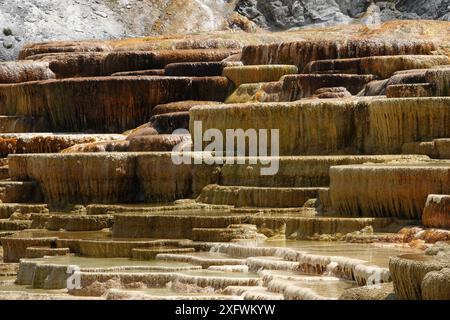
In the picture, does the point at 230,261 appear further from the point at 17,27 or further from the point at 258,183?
the point at 17,27

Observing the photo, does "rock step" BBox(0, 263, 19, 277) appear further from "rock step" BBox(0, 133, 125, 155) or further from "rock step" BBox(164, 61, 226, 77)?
"rock step" BBox(164, 61, 226, 77)

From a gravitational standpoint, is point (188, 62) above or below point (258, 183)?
above

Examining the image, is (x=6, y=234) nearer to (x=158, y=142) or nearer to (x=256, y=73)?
(x=158, y=142)

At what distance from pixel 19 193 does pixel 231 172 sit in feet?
19.0

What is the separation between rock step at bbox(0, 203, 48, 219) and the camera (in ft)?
108

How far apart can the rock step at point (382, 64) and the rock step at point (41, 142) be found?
6097mm

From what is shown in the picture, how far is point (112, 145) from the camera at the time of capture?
3609cm

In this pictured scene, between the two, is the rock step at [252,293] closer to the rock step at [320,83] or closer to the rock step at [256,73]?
the rock step at [320,83]

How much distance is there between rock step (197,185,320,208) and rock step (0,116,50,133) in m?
12.2

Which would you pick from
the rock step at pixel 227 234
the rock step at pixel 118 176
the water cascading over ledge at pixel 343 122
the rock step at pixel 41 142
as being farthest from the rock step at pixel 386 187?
the rock step at pixel 41 142

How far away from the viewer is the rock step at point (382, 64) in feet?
122

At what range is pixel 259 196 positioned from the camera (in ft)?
97.1

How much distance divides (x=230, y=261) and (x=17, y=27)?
128ft

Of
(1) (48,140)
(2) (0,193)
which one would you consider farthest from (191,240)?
(1) (48,140)
